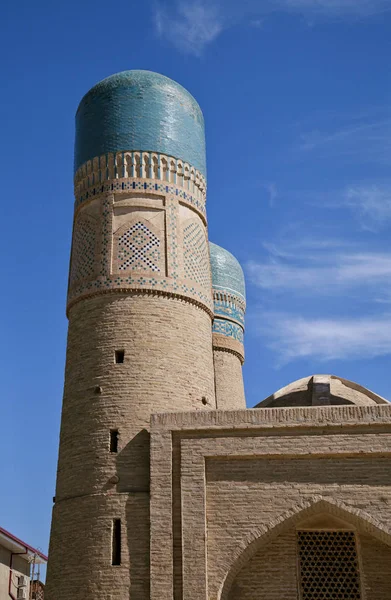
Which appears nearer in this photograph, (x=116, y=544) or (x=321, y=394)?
(x=116, y=544)

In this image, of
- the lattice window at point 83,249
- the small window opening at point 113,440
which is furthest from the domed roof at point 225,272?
the small window opening at point 113,440

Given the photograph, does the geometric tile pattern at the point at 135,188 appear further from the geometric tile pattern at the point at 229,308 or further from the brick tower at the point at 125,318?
the geometric tile pattern at the point at 229,308

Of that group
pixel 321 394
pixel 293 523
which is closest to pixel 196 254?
pixel 321 394

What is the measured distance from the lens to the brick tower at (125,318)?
27.8 feet

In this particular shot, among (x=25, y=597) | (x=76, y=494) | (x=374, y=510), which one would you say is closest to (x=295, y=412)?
(x=374, y=510)

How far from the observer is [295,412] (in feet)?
27.9

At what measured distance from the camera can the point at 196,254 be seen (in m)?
10.4

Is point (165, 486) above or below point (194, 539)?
above

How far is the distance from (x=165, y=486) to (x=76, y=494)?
3.87ft

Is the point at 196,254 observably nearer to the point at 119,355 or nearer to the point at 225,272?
the point at 119,355

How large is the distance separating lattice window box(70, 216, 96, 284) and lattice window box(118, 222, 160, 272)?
1.50 feet

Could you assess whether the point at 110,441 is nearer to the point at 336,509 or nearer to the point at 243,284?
the point at 336,509

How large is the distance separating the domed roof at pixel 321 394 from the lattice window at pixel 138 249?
9.66 ft

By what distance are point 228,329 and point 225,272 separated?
1256 mm
